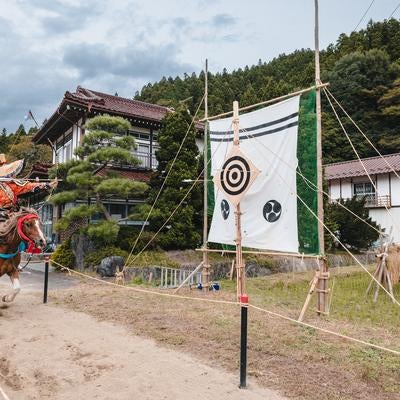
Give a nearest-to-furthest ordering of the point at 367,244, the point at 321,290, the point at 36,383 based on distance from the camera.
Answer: the point at 36,383
the point at 321,290
the point at 367,244

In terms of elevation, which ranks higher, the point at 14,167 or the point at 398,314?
the point at 14,167

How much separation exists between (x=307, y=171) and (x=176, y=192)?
302 inches

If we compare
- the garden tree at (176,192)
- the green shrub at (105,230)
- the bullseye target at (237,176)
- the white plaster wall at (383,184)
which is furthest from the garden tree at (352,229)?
the bullseye target at (237,176)

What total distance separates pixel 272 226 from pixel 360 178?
2137 cm

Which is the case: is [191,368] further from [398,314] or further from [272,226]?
[398,314]

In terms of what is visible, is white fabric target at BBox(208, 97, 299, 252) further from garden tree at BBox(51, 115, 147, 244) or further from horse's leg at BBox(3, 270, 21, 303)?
garden tree at BBox(51, 115, 147, 244)

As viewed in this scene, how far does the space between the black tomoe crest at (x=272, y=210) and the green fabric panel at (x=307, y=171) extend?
0.41m

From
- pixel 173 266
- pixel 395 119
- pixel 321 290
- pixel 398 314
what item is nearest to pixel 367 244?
pixel 173 266

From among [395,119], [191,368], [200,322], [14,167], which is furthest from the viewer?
[395,119]

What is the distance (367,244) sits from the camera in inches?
806

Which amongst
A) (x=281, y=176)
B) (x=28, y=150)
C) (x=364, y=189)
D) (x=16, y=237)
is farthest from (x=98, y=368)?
(x=28, y=150)

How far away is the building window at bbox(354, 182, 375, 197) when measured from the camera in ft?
87.8

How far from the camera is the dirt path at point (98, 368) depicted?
406 cm

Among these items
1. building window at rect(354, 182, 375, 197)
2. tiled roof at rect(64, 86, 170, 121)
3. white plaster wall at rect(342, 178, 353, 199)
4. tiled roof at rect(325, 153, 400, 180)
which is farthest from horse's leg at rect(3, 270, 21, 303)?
white plaster wall at rect(342, 178, 353, 199)
